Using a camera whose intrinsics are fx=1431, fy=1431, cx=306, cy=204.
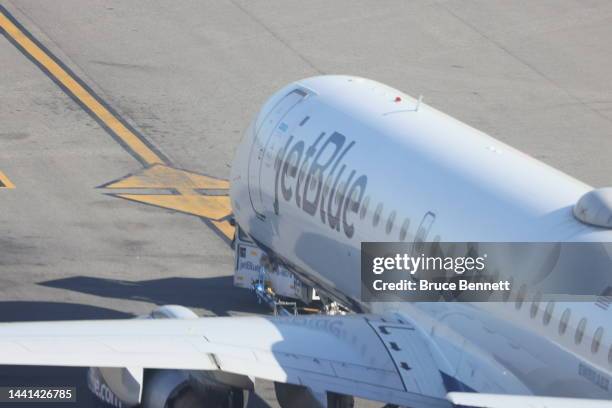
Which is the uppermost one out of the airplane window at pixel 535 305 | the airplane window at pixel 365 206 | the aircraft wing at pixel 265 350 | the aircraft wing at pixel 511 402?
the airplane window at pixel 365 206

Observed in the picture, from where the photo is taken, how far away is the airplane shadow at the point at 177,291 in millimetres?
30922

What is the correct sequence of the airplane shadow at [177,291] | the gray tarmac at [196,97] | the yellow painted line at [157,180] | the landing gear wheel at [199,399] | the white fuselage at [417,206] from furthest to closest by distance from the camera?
the yellow painted line at [157,180]
the gray tarmac at [196,97]
the airplane shadow at [177,291]
the landing gear wheel at [199,399]
the white fuselage at [417,206]

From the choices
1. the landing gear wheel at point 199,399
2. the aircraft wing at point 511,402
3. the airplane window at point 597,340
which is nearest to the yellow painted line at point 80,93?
the landing gear wheel at point 199,399

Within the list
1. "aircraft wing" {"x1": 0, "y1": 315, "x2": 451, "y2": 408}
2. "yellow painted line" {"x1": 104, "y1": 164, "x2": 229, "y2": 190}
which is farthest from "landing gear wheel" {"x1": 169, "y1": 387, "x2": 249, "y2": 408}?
"yellow painted line" {"x1": 104, "y1": 164, "x2": 229, "y2": 190}

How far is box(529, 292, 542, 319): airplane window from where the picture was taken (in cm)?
2088

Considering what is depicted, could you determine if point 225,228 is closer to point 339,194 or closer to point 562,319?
point 339,194

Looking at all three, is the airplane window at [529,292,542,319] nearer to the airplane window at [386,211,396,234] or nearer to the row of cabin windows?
the row of cabin windows

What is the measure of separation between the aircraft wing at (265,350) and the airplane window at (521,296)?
6.14ft

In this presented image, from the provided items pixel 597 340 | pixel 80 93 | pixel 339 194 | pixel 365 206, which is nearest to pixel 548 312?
pixel 597 340

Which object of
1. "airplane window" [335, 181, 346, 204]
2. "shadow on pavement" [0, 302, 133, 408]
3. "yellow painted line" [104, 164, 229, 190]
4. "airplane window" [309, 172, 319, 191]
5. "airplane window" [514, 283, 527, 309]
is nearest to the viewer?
"airplane window" [514, 283, 527, 309]

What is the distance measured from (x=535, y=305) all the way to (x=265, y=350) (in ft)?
13.4

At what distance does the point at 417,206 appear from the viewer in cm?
2411

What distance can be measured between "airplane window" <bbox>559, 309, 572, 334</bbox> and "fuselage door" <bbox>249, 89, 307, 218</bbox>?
9.74 m

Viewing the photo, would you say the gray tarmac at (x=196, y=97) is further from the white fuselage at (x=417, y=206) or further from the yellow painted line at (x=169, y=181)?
the white fuselage at (x=417, y=206)
